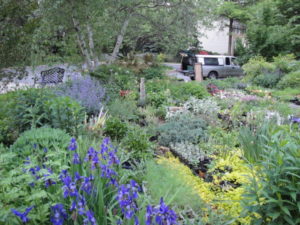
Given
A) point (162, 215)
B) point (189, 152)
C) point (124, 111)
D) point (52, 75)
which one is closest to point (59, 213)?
point (162, 215)

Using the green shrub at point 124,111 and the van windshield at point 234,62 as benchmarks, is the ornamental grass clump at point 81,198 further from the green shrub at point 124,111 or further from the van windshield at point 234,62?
the van windshield at point 234,62

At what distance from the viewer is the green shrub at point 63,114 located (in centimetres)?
448

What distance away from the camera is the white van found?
1994cm

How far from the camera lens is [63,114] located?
455 centimetres

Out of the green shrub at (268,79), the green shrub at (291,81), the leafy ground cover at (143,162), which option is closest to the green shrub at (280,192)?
the leafy ground cover at (143,162)

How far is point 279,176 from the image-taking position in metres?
2.43

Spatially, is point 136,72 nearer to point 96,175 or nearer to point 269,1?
point 96,175

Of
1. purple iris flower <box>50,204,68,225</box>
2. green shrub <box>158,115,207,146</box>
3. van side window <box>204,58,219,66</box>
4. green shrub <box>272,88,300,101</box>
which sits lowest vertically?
green shrub <box>272,88,300,101</box>

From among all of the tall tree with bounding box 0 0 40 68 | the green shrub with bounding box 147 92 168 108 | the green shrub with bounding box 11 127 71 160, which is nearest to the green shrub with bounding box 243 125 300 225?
the green shrub with bounding box 11 127 71 160

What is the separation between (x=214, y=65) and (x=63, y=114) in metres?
17.5

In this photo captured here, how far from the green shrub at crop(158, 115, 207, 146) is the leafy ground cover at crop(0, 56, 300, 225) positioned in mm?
20

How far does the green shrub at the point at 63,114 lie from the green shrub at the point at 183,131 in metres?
1.61

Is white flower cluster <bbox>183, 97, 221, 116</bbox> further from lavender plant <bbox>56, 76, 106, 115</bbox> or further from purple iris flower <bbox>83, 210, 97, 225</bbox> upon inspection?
purple iris flower <bbox>83, 210, 97, 225</bbox>

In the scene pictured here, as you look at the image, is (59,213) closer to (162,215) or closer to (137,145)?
(162,215)
